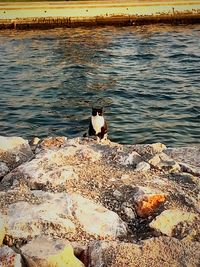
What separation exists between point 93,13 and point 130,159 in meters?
27.4

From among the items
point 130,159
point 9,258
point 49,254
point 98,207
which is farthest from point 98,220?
point 130,159

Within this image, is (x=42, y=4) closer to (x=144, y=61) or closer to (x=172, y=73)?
(x=144, y=61)

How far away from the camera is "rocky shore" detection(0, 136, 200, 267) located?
5504 mm

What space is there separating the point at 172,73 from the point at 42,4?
57.8 feet

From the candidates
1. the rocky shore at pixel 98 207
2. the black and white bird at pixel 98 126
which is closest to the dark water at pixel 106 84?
the black and white bird at pixel 98 126

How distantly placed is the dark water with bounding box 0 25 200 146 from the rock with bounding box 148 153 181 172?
4825 mm

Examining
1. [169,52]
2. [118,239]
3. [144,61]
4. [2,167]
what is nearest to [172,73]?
[144,61]

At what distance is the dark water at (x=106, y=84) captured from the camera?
46.2 feet

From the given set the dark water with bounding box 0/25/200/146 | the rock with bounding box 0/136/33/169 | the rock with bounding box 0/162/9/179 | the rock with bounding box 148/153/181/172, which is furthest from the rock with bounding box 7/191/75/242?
the dark water with bounding box 0/25/200/146

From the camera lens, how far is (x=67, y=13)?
33562 millimetres

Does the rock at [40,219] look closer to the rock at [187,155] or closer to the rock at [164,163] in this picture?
the rock at [164,163]

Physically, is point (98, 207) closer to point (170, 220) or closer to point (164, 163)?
point (170, 220)

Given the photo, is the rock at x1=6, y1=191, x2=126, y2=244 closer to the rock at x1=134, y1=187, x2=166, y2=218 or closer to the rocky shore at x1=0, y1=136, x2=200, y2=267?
the rocky shore at x1=0, y1=136, x2=200, y2=267

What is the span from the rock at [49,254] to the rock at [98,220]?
0.68m
